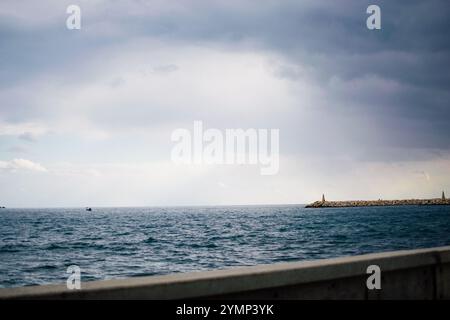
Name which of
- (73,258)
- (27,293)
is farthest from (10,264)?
(27,293)

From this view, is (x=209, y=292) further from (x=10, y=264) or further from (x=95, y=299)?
(x=10, y=264)

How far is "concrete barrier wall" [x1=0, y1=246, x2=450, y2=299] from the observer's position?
3.12m

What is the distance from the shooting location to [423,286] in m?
4.74

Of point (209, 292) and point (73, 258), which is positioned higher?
point (209, 292)

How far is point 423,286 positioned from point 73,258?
26192mm

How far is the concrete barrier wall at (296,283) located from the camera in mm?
3124

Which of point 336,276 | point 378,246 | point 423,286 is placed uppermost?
point 336,276

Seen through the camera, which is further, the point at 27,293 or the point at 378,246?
the point at 378,246

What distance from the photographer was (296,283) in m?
3.79

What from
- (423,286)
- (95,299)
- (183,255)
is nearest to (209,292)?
(95,299)

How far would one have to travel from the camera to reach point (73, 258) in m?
27.0
